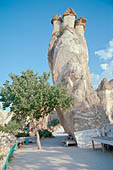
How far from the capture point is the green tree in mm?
11961

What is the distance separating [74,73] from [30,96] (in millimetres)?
6068

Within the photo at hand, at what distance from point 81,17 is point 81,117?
54.4 ft

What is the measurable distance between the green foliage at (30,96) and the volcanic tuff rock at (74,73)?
2287 mm

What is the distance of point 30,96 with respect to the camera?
12516 mm

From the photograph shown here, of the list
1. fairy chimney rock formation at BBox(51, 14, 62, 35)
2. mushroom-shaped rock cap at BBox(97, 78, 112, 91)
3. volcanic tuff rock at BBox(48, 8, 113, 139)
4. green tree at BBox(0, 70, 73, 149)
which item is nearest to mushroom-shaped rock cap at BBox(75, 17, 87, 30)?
volcanic tuff rock at BBox(48, 8, 113, 139)

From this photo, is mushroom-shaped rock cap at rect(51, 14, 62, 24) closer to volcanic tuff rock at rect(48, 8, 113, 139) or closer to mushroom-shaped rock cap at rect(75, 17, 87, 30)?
volcanic tuff rock at rect(48, 8, 113, 139)

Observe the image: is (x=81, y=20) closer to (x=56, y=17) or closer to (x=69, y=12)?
(x=69, y=12)

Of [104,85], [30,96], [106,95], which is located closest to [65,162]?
[30,96]

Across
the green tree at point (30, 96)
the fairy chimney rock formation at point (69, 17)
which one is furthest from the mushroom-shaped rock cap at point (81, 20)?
the green tree at point (30, 96)

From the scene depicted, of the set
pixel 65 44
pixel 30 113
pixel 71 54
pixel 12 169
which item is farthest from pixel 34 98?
pixel 65 44

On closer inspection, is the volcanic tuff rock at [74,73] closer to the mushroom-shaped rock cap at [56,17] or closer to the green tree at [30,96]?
the mushroom-shaped rock cap at [56,17]

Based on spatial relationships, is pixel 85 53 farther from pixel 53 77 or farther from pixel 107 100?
pixel 107 100

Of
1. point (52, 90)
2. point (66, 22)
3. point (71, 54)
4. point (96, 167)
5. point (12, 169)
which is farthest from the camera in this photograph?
point (66, 22)

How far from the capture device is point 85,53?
20.9 m
